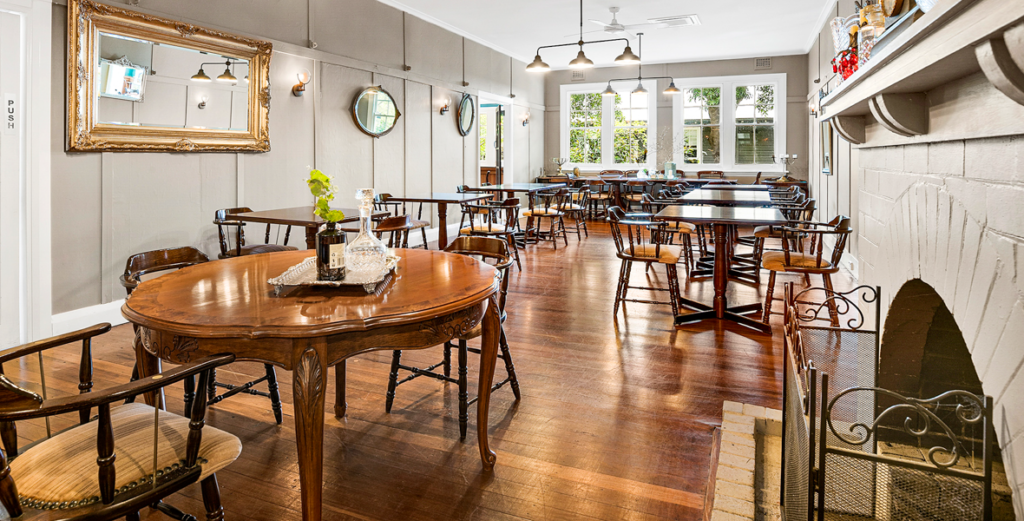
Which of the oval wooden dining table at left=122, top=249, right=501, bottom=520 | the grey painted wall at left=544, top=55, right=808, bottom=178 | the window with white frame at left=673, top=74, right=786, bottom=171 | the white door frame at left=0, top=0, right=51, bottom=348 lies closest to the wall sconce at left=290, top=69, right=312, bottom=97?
the white door frame at left=0, top=0, right=51, bottom=348

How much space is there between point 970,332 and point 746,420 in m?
1.29

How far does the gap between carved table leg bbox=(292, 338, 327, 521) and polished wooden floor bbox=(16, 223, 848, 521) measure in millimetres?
316

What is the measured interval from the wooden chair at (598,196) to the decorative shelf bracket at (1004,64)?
9.55 metres

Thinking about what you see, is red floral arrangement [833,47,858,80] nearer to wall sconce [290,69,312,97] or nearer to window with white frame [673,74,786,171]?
wall sconce [290,69,312,97]

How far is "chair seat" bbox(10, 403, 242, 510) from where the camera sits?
128cm

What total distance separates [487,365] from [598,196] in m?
9.08

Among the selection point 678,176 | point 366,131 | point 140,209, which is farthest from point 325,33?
point 678,176

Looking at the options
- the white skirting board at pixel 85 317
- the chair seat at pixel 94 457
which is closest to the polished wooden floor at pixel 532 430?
the white skirting board at pixel 85 317

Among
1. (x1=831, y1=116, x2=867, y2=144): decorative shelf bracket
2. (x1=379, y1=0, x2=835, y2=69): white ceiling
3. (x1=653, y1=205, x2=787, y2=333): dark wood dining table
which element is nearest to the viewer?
(x1=831, y1=116, x2=867, y2=144): decorative shelf bracket

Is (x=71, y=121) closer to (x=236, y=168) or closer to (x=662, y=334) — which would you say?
(x=236, y=168)

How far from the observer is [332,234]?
204cm

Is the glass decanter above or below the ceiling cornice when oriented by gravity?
below

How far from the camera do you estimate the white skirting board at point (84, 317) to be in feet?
13.4

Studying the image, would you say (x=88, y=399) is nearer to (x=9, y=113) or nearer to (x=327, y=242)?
(x=327, y=242)
